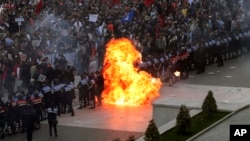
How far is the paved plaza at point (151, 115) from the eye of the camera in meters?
22.1

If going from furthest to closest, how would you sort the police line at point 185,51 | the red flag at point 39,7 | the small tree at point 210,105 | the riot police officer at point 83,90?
the red flag at point 39,7 → the police line at point 185,51 → the riot police officer at point 83,90 → the small tree at point 210,105

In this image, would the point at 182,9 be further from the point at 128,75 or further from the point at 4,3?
the point at 128,75

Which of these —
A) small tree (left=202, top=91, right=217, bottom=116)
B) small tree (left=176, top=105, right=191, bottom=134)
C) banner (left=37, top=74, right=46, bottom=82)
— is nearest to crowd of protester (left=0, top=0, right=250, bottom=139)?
banner (left=37, top=74, right=46, bottom=82)

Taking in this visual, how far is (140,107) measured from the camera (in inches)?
1081

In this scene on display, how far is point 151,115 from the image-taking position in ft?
85.4

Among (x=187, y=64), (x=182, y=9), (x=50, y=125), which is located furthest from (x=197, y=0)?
(x=50, y=125)

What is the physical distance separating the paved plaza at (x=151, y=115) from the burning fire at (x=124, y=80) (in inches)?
24.9

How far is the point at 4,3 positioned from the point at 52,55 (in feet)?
27.0

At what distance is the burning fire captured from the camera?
2800cm

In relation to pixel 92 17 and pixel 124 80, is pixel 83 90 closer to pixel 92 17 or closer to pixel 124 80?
pixel 124 80

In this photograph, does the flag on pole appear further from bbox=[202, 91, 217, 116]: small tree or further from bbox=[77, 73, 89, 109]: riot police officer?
bbox=[202, 91, 217, 116]: small tree

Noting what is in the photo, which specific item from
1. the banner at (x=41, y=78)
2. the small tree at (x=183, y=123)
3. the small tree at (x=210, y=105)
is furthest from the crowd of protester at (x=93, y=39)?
the small tree at (x=183, y=123)

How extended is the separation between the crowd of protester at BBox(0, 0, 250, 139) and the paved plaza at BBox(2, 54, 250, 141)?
794 millimetres

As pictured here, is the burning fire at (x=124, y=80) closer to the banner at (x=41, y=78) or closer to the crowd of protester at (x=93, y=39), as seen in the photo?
the crowd of protester at (x=93, y=39)
